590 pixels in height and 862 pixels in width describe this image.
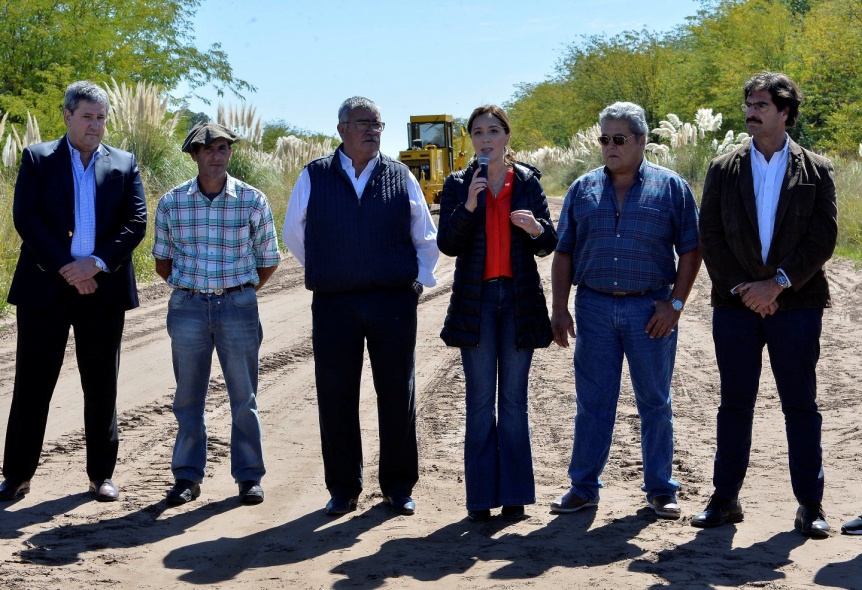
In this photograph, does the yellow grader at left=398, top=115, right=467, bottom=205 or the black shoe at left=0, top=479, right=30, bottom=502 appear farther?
the yellow grader at left=398, top=115, right=467, bottom=205

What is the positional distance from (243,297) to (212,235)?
0.37 metres

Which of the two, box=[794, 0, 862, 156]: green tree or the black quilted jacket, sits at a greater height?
box=[794, 0, 862, 156]: green tree

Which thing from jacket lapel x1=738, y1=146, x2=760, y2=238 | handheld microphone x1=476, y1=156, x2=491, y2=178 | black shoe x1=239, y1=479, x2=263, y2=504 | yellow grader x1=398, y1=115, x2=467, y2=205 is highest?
yellow grader x1=398, y1=115, x2=467, y2=205

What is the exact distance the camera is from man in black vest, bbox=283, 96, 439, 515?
18.4 feet

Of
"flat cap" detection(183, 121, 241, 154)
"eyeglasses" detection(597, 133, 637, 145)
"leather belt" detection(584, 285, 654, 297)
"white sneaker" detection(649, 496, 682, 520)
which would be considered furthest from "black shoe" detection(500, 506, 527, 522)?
"flat cap" detection(183, 121, 241, 154)

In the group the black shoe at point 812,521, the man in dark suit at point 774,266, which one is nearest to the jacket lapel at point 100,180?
the man in dark suit at point 774,266

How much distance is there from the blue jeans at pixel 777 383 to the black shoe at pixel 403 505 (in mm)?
1540

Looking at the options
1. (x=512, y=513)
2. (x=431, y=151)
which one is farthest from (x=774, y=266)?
(x=431, y=151)

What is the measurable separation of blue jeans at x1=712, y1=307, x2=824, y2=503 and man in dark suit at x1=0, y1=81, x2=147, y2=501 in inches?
124

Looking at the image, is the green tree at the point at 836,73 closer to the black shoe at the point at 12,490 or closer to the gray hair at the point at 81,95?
the gray hair at the point at 81,95

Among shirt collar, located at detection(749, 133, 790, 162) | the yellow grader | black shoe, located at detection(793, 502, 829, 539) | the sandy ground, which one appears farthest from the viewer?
the yellow grader

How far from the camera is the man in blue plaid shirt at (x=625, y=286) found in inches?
217

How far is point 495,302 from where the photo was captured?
5.52m

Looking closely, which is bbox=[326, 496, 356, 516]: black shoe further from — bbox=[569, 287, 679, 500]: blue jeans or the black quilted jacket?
bbox=[569, 287, 679, 500]: blue jeans
